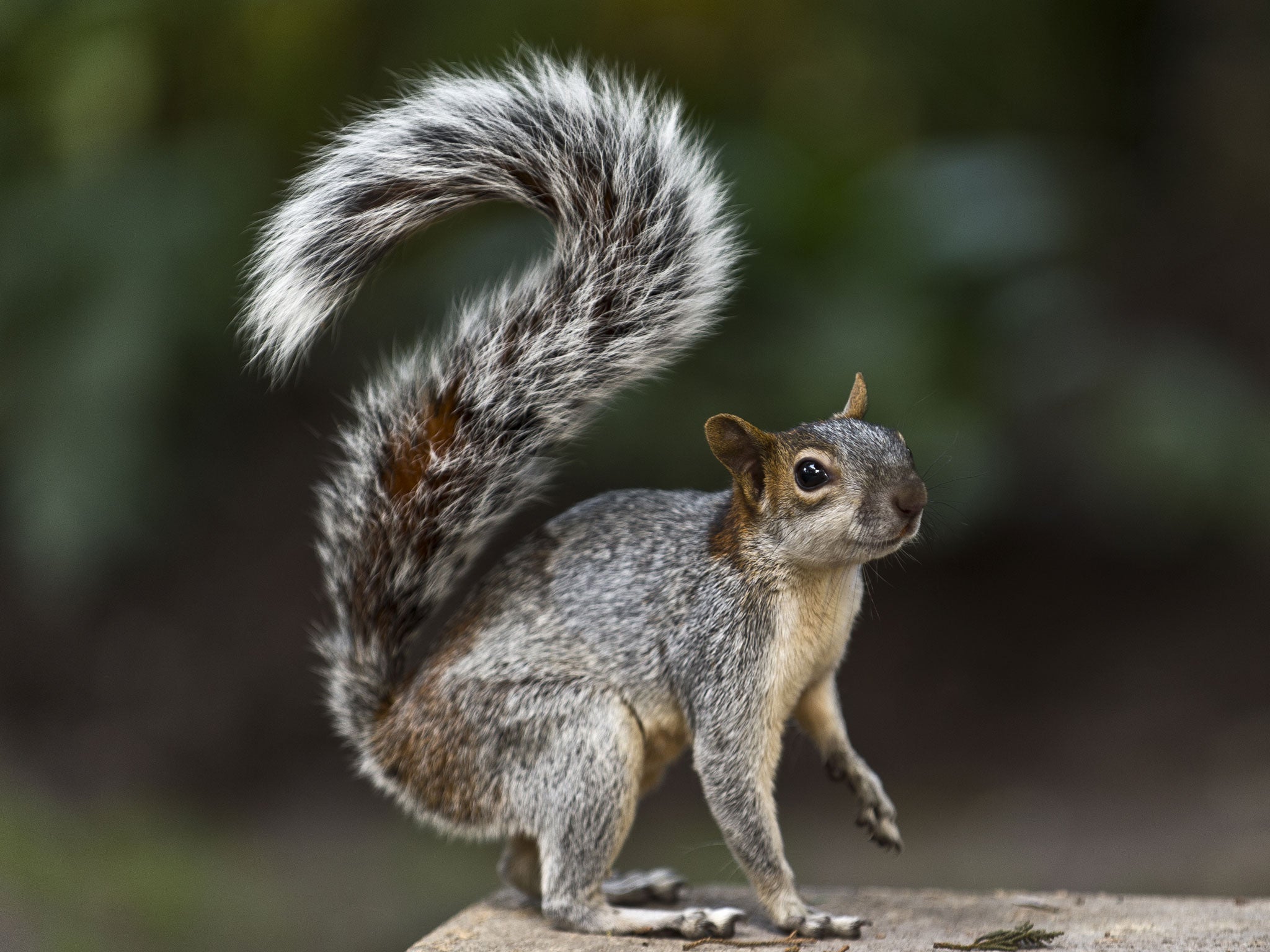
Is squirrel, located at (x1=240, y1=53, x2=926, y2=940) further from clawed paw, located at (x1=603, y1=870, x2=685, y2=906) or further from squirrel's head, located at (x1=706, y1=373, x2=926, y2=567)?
clawed paw, located at (x1=603, y1=870, x2=685, y2=906)

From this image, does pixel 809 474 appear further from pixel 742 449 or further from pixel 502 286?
pixel 502 286

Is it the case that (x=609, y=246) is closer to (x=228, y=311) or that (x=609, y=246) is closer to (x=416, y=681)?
(x=416, y=681)

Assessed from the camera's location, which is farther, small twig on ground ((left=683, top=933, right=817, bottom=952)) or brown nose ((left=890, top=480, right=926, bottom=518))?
small twig on ground ((left=683, top=933, right=817, bottom=952))

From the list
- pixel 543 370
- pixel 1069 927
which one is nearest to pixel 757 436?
pixel 543 370

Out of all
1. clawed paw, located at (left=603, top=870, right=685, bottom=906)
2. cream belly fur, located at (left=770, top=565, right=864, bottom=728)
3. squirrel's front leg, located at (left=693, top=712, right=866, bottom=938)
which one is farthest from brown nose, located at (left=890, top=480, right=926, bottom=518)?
clawed paw, located at (left=603, top=870, right=685, bottom=906)

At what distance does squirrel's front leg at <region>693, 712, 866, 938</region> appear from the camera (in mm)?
1648

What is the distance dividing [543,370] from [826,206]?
1.98 metres

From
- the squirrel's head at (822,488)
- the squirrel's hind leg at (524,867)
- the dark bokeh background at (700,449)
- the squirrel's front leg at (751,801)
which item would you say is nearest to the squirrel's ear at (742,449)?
the squirrel's head at (822,488)

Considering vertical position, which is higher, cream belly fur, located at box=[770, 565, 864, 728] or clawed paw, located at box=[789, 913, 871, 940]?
cream belly fur, located at box=[770, 565, 864, 728]

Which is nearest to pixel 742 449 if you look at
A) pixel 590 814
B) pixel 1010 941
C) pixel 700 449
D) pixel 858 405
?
pixel 858 405

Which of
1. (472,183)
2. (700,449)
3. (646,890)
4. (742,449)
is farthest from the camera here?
(700,449)

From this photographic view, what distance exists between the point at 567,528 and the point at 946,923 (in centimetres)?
81

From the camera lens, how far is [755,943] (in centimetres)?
167

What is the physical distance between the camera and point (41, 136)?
3.81 m
